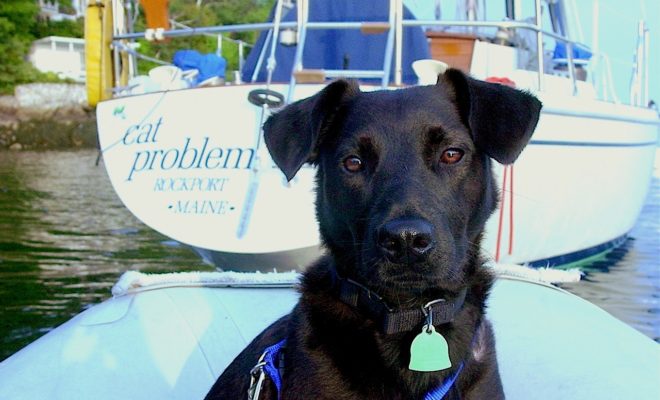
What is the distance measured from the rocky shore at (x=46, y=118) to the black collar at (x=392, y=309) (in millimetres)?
32415

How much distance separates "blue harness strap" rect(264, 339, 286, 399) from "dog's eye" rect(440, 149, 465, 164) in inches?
31.4

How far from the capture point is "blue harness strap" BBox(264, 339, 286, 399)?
2.36m

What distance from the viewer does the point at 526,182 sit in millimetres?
7188

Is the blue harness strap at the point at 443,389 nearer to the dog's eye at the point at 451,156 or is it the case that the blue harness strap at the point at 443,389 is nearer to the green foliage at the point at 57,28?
the dog's eye at the point at 451,156

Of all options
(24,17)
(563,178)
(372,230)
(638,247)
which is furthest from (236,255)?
(24,17)

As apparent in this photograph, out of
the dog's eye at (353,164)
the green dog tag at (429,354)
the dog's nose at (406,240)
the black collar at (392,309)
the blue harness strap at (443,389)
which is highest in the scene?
the dog's eye at (353,164)

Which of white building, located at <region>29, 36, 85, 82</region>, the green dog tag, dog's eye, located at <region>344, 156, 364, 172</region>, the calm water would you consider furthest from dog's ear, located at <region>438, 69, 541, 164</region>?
white building, located at <region>29, 36, 85, 82</region>

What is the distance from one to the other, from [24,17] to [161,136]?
36.7 metres

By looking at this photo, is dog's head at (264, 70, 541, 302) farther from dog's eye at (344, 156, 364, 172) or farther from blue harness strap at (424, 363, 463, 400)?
blue harness strap at (424, 363, 463, 400)

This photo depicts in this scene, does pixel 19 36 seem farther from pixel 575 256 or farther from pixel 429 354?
pixel 429 354

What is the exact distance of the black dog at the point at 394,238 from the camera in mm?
2309

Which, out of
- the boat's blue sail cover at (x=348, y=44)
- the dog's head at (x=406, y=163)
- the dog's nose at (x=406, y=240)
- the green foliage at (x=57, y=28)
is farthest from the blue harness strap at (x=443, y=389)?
the green foliage at (x=57, y=28)

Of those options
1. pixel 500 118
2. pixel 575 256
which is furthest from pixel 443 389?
pixel 575 256

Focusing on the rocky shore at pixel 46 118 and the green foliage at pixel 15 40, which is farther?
the green foliage at pixel 15 40
